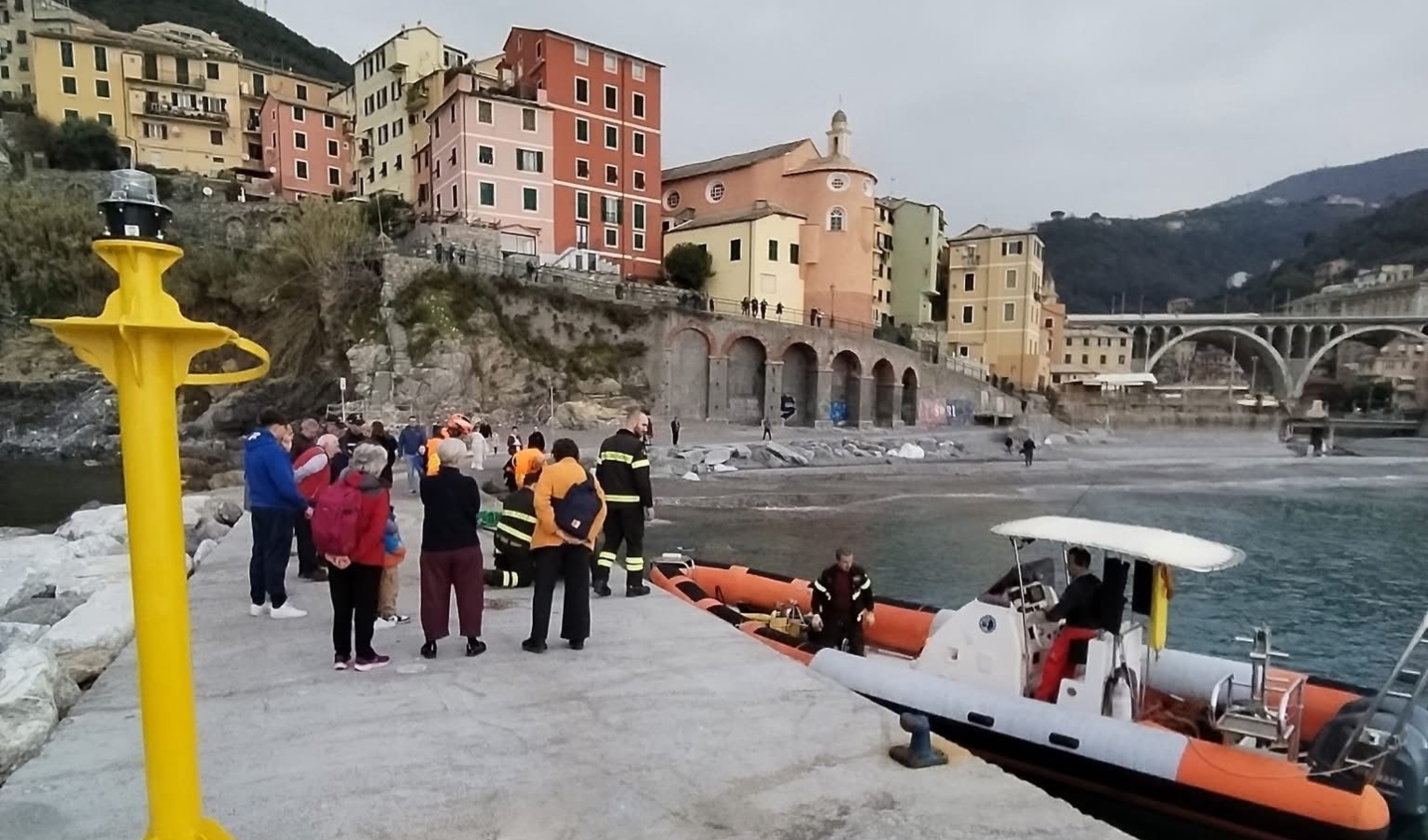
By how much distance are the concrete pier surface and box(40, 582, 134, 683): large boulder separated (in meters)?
0.36

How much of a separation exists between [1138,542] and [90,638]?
7.95m

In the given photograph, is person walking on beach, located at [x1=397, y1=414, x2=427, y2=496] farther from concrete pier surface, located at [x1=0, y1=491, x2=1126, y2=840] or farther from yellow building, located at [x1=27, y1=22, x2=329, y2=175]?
yellow building, located at [x1=27, y1=22, x2=329, y2=175]

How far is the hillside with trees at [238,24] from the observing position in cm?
8644

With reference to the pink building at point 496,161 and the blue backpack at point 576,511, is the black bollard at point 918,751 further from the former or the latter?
the pink building at point 496,161

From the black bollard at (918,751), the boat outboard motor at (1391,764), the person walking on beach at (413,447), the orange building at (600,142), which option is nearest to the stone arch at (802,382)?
the orange building at (600,142)

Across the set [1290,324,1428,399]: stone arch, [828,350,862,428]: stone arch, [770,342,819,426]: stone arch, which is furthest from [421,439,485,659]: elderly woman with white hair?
[1290,324,1428,399]: stone arch

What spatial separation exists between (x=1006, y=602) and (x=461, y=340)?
32.0 meters

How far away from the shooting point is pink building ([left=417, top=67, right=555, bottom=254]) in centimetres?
4147

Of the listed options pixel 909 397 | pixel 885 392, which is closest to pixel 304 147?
pixel 885 392

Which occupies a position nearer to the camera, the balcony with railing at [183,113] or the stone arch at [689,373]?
the stone arch at [689,373]

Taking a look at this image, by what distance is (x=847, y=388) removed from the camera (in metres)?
46.7

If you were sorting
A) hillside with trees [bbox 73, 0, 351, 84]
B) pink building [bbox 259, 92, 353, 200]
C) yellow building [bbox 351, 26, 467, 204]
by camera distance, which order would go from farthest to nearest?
hillside with trees [bbox 73, 0, 351, 84] → pink building [bbox 259, 92, 353, 200] → yellow building [bbox 351, 26, 467, 204]

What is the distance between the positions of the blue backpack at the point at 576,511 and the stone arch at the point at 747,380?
36123 millimetres

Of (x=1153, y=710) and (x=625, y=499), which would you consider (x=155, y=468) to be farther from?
(x=1153, y=710)
